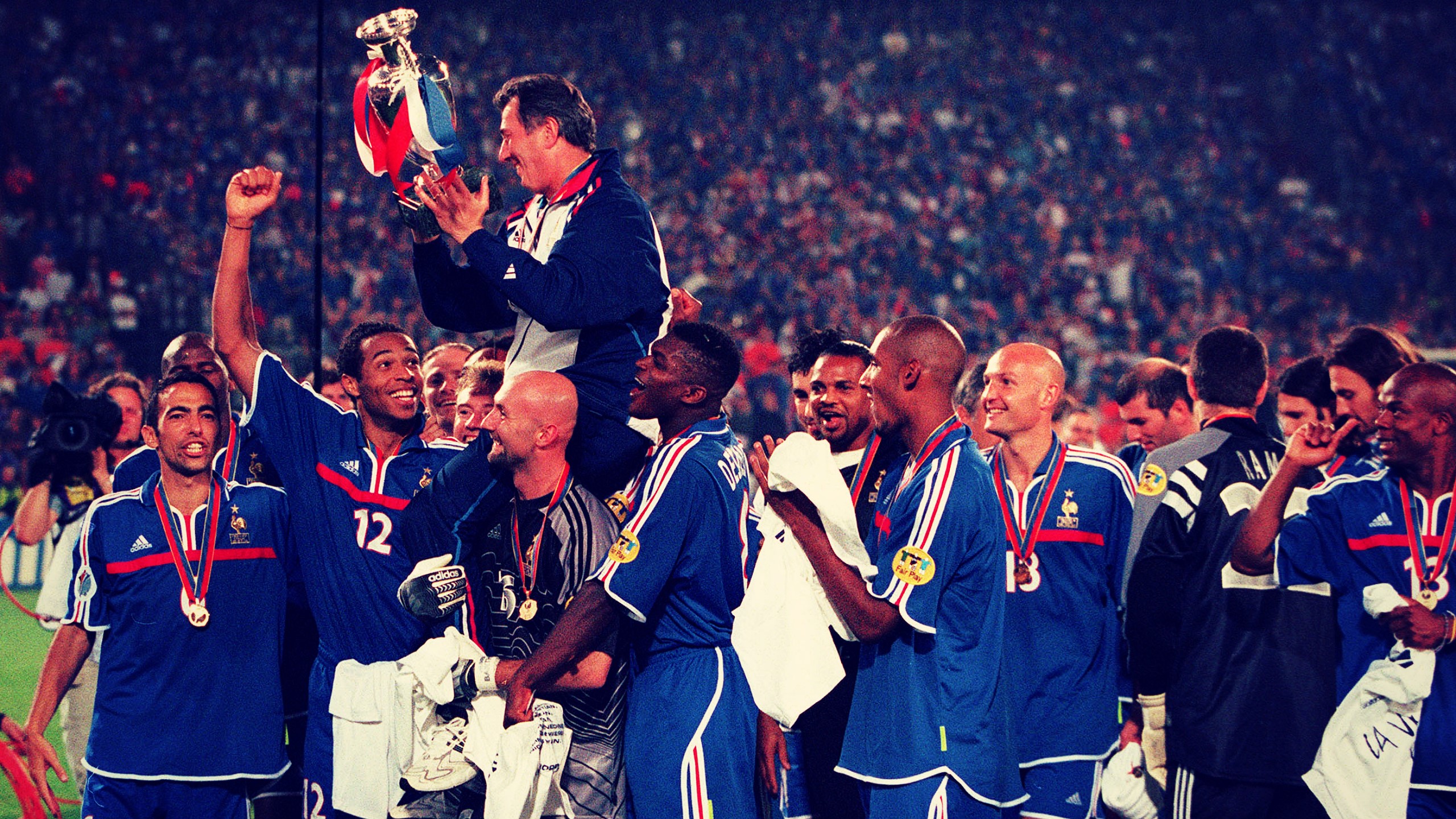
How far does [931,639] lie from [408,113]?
2.04 m

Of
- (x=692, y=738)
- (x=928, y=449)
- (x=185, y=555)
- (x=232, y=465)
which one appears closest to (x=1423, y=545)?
(x=928, y=449)

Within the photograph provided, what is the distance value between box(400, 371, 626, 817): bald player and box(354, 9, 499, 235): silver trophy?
1.94 ft

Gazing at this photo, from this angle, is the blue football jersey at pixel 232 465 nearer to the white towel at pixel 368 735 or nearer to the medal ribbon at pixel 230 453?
the medal ribbon at pixel 230 453

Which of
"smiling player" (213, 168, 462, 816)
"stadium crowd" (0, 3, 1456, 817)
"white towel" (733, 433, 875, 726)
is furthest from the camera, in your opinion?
"smiling player" (213, 168, 462, 816)

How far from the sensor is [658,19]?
78.8ft

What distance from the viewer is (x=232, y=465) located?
4.77 m

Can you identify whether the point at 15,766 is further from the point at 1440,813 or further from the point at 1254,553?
the point at 1440,813

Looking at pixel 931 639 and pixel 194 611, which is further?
pixel 194 611

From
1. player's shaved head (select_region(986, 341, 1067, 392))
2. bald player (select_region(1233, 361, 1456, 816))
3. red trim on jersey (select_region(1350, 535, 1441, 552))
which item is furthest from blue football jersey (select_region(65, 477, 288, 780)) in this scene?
red trim on jersey (select_region(1350, 535, 1441, 552))

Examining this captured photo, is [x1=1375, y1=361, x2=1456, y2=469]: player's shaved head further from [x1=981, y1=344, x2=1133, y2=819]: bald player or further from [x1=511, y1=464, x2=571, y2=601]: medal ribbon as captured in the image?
[x1=511, y1=464, x2=571, y2=601]: medal ribbon

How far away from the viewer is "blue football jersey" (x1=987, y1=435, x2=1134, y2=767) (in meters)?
4.41

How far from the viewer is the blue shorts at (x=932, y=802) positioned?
3.38 metres

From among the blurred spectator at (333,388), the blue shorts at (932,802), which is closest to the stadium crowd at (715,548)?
the blue shorts at (932,802)

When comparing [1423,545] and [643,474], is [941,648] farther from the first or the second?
[1423,545]
